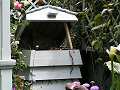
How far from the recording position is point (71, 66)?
2.96m

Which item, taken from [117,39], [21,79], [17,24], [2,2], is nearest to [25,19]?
[17,24]

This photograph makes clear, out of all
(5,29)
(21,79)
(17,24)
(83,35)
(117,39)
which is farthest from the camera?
(83,35)

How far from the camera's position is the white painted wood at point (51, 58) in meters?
2.86

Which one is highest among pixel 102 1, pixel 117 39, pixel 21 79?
pixel 102 1

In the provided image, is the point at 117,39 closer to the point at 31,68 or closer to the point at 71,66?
the point at 71,66

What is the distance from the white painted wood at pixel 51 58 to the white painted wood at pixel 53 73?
0.04 meters

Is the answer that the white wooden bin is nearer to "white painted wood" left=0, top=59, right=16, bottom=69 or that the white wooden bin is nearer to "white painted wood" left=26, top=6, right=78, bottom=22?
"white painted wood" left=26, top=6, right=78, bottom=22

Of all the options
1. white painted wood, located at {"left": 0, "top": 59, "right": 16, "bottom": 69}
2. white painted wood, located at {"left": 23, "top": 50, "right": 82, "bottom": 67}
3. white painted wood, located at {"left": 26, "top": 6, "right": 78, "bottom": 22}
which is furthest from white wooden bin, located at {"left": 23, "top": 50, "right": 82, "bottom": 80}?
white painted wood, located at {"left": 0, "top": 59, "right": 16, "bottom": 69}

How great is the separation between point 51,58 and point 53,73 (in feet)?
0.37

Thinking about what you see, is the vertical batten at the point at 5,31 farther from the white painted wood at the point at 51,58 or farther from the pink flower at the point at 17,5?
the pink flower at the point at 17,5

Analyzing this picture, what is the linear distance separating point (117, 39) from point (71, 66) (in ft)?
1.31

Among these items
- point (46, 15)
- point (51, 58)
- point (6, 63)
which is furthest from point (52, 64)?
point (6, 63)

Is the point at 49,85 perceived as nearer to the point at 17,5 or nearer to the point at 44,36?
the point at 44,36

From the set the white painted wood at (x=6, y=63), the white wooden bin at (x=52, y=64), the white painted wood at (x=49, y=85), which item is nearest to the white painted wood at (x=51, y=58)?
the white wooden bin at (x=52, y=64)
